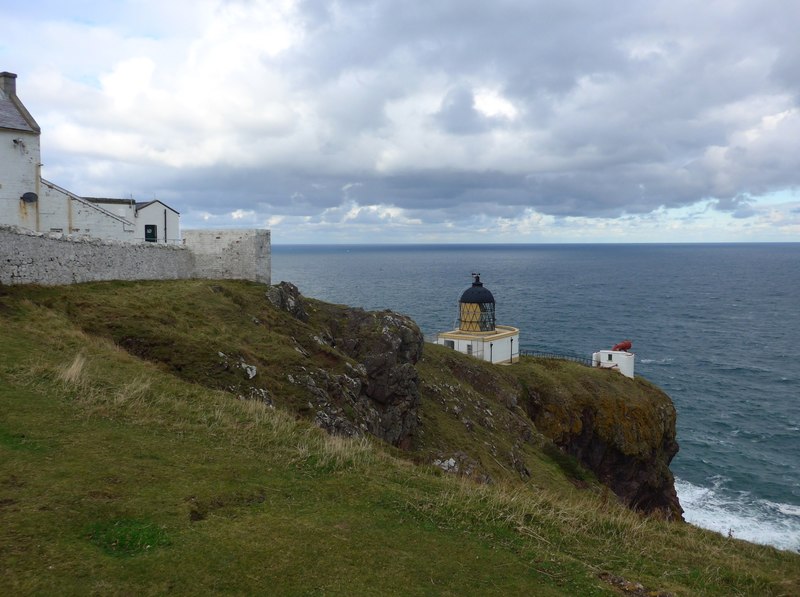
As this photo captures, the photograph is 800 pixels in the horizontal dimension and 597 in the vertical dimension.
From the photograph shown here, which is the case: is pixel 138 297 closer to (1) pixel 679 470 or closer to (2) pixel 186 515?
(2) pixel 186 515

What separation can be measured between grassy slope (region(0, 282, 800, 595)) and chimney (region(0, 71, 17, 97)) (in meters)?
18.8

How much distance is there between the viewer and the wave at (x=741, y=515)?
37438 millimetres

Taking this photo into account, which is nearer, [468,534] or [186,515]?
[186,515]

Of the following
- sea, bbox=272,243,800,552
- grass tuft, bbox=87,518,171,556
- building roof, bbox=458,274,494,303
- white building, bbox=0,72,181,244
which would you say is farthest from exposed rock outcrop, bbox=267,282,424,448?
building roof, bbox=458,274,494,303

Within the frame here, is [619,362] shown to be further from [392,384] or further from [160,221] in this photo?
[160,221]

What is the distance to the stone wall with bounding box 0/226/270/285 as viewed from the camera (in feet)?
74.4

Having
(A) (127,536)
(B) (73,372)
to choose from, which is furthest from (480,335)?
(A) (127,536)

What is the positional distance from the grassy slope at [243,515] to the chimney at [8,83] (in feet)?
61.8

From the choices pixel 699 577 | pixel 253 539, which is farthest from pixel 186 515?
pixel 699 577

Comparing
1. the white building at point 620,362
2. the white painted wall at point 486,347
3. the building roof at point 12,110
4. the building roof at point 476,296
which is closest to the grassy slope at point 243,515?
the building roof at point 12,110

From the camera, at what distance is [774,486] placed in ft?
146

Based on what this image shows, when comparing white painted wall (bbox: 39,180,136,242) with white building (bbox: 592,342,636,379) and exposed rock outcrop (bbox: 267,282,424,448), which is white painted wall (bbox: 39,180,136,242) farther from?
white building (bbox: 592,342,636,379)

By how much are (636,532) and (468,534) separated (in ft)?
15.6

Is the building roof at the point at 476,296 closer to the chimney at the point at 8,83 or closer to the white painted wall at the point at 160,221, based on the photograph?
the white painted wall at the point at 160,221
